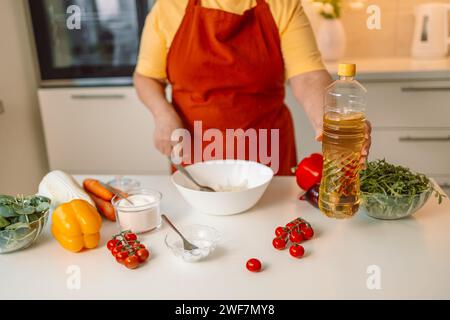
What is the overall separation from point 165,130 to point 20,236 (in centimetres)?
52

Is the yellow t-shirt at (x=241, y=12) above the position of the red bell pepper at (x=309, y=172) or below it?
above

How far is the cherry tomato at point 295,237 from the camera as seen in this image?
2.91ft

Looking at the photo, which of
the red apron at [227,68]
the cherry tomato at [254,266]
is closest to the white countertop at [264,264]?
the cherry tomato at [254,266]

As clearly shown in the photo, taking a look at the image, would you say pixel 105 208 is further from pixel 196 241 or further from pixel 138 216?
pixel 196 241

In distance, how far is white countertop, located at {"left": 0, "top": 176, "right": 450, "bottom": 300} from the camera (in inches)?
29.7

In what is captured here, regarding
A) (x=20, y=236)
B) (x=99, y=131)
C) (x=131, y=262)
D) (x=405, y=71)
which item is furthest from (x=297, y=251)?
(x=99, y=131)

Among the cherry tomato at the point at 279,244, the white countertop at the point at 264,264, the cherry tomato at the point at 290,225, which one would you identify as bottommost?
the white countertop at the point at 264,264

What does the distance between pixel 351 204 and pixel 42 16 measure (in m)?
1.94

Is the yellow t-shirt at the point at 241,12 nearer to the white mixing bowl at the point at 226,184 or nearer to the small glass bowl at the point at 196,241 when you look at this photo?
the white mixing bowl at the point at 226,184

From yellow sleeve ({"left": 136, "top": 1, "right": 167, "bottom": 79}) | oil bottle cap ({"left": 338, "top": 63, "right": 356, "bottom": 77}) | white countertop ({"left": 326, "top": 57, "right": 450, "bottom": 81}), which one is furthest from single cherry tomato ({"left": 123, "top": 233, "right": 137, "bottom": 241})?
white countertop ({"left": 326, "top": 57, "right": 450, "bottom": 81})

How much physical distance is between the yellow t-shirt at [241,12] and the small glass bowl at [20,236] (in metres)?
0.66

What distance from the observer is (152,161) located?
7.72ft

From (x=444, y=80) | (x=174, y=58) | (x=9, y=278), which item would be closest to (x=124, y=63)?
(x=174, y=58)

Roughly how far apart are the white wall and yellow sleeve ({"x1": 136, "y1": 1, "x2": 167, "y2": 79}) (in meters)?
1.01
